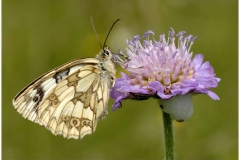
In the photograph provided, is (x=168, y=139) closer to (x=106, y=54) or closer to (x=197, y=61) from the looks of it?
(x=197, y=61)

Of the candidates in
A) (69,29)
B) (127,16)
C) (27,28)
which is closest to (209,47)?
(127,16)

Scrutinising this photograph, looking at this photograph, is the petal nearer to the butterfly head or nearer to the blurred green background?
the butterfly head

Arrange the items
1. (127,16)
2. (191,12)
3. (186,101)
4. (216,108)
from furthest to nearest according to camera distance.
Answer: (191,12), (127,16), (216,108), (186,101)

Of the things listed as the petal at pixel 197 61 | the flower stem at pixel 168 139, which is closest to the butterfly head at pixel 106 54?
the petal at pixel 197 61

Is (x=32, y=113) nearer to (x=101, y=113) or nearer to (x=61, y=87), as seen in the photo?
(x=61, y=87)

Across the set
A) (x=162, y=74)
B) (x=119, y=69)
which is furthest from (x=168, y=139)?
(x=119, y=69)

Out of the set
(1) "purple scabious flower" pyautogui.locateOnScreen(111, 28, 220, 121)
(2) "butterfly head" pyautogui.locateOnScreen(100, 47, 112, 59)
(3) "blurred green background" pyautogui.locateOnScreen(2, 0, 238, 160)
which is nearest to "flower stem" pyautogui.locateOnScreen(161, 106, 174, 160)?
(1) "purple scabious flower" pyautogui.locateOnScreen(111, 28, 220, 121)
